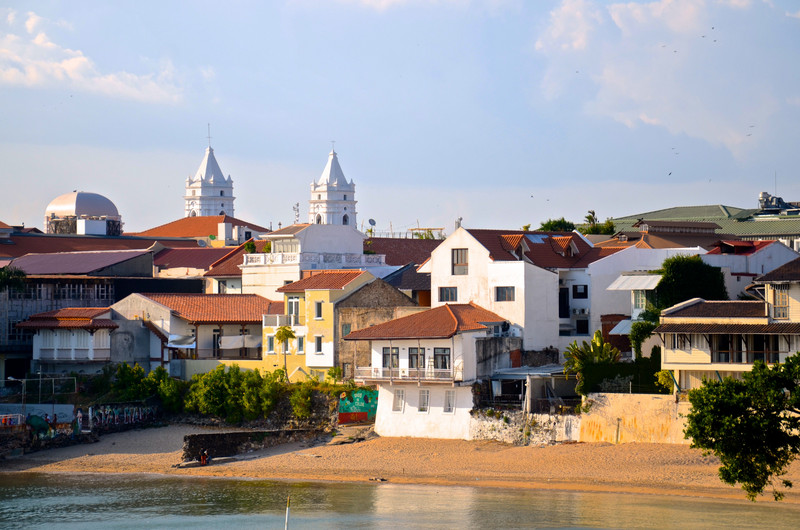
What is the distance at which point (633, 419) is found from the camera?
5284 cm

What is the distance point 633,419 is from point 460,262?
16671 mm

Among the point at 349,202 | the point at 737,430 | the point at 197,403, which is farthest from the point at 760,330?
the point at 349,202

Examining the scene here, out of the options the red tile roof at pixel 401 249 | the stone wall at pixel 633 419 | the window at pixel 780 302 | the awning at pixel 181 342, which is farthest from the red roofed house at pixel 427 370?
the red tile roof at pixel 401 249

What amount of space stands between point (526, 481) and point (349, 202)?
143 meters

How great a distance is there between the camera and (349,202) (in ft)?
628

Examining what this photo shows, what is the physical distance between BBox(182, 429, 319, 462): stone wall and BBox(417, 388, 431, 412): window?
19.1ft

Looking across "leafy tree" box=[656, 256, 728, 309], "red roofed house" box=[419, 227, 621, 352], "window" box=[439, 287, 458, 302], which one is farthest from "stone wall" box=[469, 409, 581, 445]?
"window" box=[439, 287, 458, 302]

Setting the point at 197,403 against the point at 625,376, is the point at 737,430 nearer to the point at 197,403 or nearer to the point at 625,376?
the point at 625,376

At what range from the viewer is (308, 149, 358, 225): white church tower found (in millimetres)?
189625

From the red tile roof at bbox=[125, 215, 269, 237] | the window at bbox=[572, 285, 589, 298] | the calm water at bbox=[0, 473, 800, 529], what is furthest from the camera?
the red tile roof at bbox=[125, 215, 269, 237]

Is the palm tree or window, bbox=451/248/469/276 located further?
window, bbox=451/248/469/276

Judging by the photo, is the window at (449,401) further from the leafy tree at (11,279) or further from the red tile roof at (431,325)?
the leafy tree at (11,279)

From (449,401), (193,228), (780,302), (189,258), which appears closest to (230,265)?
(189,258)

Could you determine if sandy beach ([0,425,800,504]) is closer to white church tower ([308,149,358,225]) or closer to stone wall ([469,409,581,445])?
stone wall ([469,409,581,445])
